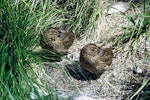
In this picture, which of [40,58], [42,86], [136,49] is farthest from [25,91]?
[136,49]

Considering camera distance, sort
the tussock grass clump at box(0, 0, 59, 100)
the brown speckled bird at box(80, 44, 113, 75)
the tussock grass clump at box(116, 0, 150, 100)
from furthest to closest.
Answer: the tussock grass clump at box(116, 0, 150, 100) < the brown speckled bird at box(80, 44, 113, 75) < the tussock grass clump at box(0, 0, 59, 100)

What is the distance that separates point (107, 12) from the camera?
14.6ft

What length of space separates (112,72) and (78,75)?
28 cm

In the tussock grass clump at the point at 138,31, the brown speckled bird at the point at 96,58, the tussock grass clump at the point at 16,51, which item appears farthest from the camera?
the tussock grass clump at the point at 138,31

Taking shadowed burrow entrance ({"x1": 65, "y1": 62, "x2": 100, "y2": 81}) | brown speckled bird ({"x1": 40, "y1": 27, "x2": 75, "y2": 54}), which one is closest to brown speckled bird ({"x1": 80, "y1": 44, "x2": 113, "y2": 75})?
shadowed burrow entrance ({"x1": 65, "y1": 62, "x2": 100, "y2": 81})

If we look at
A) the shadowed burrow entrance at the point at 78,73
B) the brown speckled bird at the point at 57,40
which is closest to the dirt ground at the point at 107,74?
the shadowed burrow entrance at the point at 78,73

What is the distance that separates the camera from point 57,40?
3.98m

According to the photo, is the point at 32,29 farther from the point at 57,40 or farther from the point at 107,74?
the point at 107,74

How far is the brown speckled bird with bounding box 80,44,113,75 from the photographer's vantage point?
378cm

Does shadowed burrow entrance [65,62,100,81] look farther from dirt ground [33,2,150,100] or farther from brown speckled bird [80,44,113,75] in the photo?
brown speckled bird [80,44,113,75]

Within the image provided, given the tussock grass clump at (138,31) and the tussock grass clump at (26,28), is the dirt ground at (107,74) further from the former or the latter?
the tussock grass clump at (26,28)

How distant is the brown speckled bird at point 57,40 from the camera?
397 centimetres

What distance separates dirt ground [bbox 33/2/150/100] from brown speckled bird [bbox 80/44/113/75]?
13 cm

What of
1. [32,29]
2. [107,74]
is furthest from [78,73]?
[32,29]
